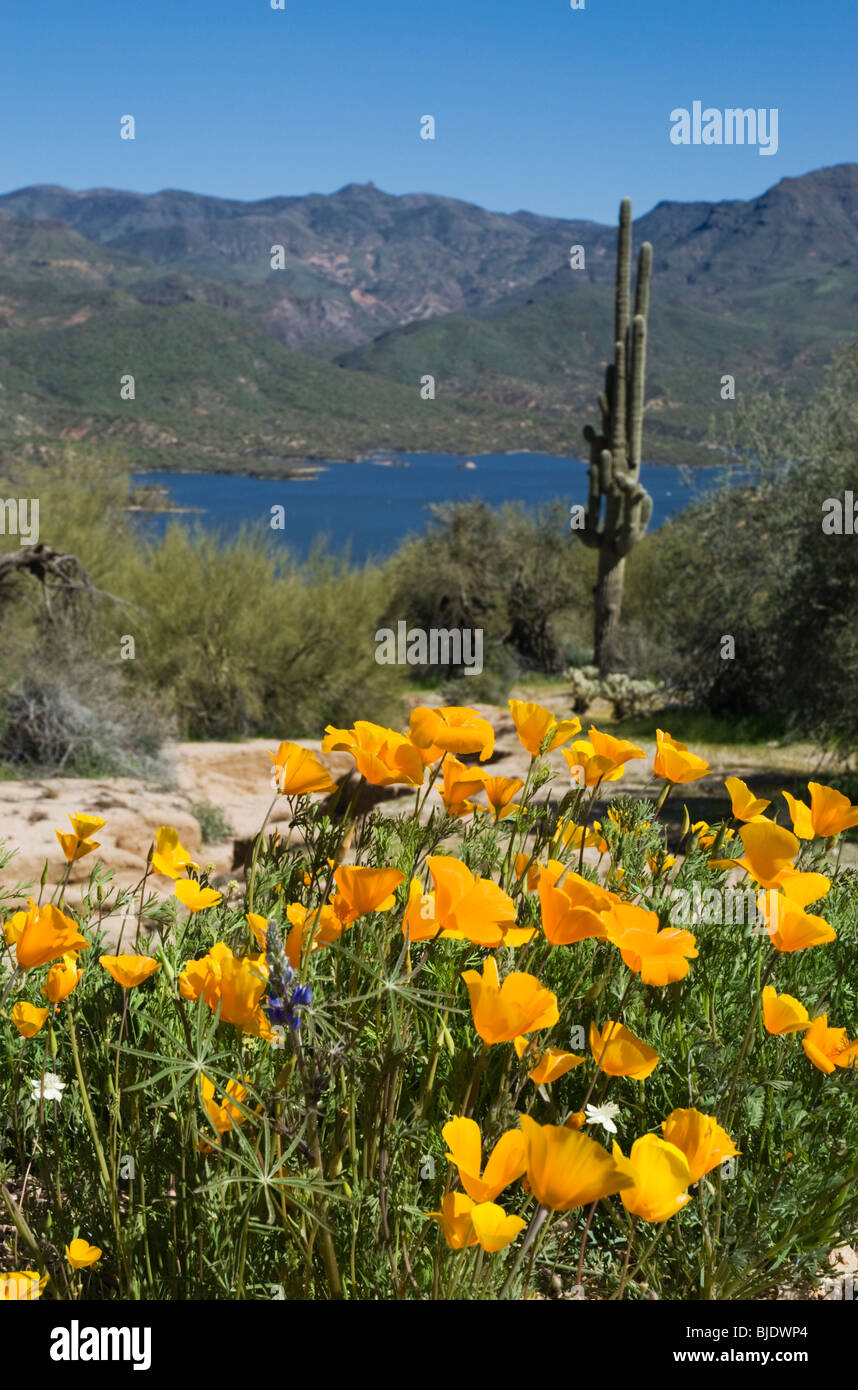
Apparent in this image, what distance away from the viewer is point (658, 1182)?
1014mm

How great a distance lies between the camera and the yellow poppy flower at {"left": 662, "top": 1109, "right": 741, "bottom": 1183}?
1142 millimetres

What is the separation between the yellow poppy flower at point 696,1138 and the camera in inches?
44.9

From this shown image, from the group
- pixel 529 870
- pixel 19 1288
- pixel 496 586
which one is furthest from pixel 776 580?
pixel 19 1288

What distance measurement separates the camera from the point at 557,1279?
1.61 metres

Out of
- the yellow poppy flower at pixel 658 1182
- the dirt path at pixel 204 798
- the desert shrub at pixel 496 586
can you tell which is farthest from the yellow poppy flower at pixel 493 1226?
the desert shrub at pixel 496 586

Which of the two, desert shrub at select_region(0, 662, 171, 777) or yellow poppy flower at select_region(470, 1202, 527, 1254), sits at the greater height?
yellow poppy flower at select_region(470, 1202, 527, 1254)

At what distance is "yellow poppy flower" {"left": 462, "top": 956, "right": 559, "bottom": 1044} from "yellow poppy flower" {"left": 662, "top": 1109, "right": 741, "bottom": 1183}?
0.22 m

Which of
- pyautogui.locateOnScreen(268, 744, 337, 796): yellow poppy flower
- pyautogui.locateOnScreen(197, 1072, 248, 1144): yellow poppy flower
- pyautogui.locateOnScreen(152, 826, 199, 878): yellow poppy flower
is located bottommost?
pyautogui.locateOnScreen(197, 1072, 248, 1144): yellow poppy flower

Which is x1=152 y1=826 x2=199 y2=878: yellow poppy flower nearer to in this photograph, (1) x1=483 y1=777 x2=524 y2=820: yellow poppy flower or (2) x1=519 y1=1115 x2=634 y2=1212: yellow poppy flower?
(1) x1=483 y1=777 x2=524 y2=820: yellow poppy flower

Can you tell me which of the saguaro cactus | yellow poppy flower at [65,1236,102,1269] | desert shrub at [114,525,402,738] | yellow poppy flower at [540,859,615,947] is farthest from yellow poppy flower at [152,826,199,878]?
the saguaro cactus

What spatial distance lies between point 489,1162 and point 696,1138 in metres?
0.30

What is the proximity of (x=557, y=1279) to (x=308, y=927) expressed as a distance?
0.78 meters

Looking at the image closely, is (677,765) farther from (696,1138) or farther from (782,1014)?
(696,1138)

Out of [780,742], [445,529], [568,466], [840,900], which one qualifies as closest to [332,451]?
[568,466]
